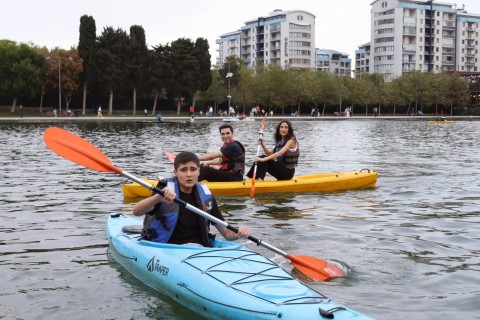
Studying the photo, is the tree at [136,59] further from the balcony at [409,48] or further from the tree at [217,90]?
the balcony at [409,48]

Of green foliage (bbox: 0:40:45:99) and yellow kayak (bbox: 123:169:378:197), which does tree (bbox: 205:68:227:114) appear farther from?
yellow kayak (bbox: 123:169:378:197)

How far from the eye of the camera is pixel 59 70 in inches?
2472

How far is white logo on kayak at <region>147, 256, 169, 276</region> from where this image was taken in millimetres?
6170

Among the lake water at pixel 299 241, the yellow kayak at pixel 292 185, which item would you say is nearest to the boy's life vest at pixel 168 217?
the lake water at pixel 299 241

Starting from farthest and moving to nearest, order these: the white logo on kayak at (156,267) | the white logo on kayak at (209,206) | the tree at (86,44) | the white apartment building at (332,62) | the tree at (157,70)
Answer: the white apartment building at (332,62) → the tree at (157,70) → the tree at (86,44) → the white logo on kayak at (209,206) → the white logo on kayak at (156,267)

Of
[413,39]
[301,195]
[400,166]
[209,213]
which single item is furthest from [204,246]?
[413,39]

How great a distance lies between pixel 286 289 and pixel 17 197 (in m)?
9.31

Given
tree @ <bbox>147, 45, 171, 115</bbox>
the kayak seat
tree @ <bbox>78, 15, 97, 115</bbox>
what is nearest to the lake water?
the kayak seat

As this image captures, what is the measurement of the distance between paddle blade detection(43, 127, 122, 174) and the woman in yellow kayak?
5720 mm

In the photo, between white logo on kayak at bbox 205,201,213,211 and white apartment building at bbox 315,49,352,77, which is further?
white apartment building at bbox 315,49,352,77

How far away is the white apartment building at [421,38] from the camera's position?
131 m

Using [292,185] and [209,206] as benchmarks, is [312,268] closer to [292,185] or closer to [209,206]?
[209,206]

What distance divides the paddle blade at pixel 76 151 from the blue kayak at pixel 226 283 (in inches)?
46.7

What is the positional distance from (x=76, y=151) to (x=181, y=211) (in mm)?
1919
